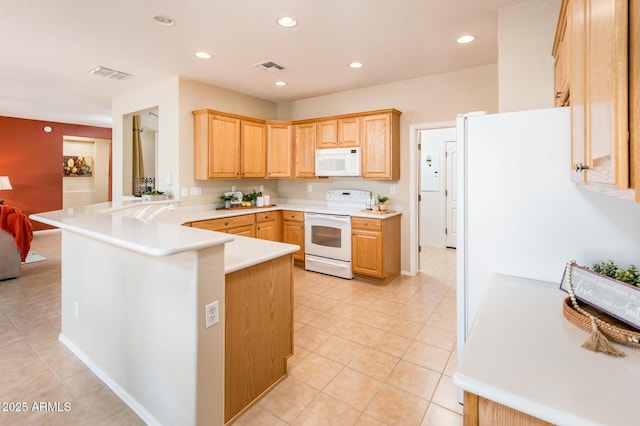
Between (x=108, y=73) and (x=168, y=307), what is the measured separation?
157 inches

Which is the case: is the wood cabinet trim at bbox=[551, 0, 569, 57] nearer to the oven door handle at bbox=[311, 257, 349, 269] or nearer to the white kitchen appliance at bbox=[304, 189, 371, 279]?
the white kitchen appliance at bbox=[304, 189, 371, 279]

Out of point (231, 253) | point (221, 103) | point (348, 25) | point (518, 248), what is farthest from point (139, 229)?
point (221, 103)

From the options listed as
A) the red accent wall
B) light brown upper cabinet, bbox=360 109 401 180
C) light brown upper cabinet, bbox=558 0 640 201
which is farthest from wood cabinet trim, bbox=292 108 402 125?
the red accent wall

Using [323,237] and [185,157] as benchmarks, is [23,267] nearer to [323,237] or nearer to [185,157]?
[185,157]

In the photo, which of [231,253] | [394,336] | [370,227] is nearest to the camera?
[231,253]

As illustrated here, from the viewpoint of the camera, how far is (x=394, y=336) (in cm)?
291

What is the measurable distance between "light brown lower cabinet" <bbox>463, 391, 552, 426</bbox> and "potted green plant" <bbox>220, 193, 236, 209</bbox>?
447cm

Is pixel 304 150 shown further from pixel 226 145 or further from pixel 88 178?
pixel 88 178

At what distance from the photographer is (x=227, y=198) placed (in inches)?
196

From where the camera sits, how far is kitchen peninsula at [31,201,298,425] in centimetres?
157

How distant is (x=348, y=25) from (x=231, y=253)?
2.33m

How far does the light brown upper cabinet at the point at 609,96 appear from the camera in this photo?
0.73 m

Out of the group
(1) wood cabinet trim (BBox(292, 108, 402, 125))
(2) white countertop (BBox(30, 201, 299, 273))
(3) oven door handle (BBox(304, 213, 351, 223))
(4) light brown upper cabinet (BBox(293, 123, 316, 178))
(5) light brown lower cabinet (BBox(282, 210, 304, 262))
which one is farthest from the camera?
(4) light brown upper cabinet (BBox(293, 123, 316, 178))

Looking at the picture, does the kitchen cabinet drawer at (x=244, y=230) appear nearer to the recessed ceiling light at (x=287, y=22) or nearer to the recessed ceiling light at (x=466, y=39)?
the recessed ceiling light at (x=287, y=22)
